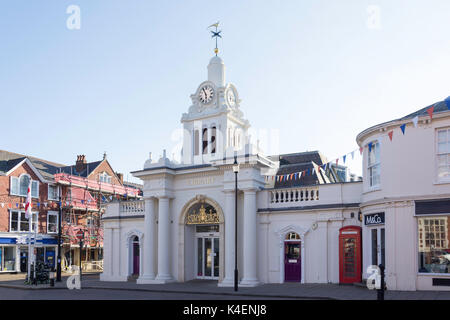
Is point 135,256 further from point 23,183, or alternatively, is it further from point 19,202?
point 23,183

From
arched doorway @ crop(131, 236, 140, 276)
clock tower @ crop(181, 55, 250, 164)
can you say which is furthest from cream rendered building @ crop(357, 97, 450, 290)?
arched doorway @ crop(131, 236, 140, 276)

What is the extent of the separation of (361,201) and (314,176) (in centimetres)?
776

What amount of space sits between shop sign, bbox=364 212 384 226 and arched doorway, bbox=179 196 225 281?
28.0 feet

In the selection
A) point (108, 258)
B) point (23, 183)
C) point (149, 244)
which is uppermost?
point (23, 183)

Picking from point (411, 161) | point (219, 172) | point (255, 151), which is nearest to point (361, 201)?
point (411, 161)

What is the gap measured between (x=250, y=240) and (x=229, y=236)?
125 centimetres

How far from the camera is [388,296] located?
1836 centimetres

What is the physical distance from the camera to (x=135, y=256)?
31.6 metres

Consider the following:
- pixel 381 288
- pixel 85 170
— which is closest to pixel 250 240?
pixel 381 288

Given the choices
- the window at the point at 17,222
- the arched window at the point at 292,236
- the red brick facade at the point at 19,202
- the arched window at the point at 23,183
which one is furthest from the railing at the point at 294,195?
the arched window at the point at 23,183

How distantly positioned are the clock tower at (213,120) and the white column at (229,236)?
3.61m

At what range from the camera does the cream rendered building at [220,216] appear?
2489 cm
